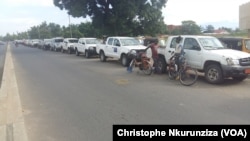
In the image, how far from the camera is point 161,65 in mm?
14812

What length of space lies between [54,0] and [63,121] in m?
34.2

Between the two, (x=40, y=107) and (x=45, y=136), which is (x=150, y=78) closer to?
(x=40, y=107)

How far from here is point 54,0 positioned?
1548 inches

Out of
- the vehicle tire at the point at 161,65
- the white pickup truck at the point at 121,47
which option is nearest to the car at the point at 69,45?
the white pickup truck at the point at 121,47

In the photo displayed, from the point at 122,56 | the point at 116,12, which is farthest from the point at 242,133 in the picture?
the point at 116,12

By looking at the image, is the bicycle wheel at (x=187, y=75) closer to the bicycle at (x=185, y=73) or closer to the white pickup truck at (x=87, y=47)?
the bicycle at (x=185, y=73)

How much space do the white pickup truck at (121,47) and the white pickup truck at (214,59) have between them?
525 cm

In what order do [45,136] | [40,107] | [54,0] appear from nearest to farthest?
[45,136] → [40,107] → [54,0]

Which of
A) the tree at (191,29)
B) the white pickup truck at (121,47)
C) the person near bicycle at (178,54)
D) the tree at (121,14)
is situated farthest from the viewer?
the tree at (191,29)

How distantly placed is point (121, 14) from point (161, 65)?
802 inches

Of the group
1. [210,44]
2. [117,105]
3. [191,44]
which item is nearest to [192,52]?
[191,44]

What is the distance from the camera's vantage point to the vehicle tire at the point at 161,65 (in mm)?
14742

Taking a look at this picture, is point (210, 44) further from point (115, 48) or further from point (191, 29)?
point (191, 29)

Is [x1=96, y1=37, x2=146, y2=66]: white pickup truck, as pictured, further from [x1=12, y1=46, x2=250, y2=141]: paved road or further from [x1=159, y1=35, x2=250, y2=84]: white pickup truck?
[x1=12, y1=46, x2=250, y2=141]: paved road
